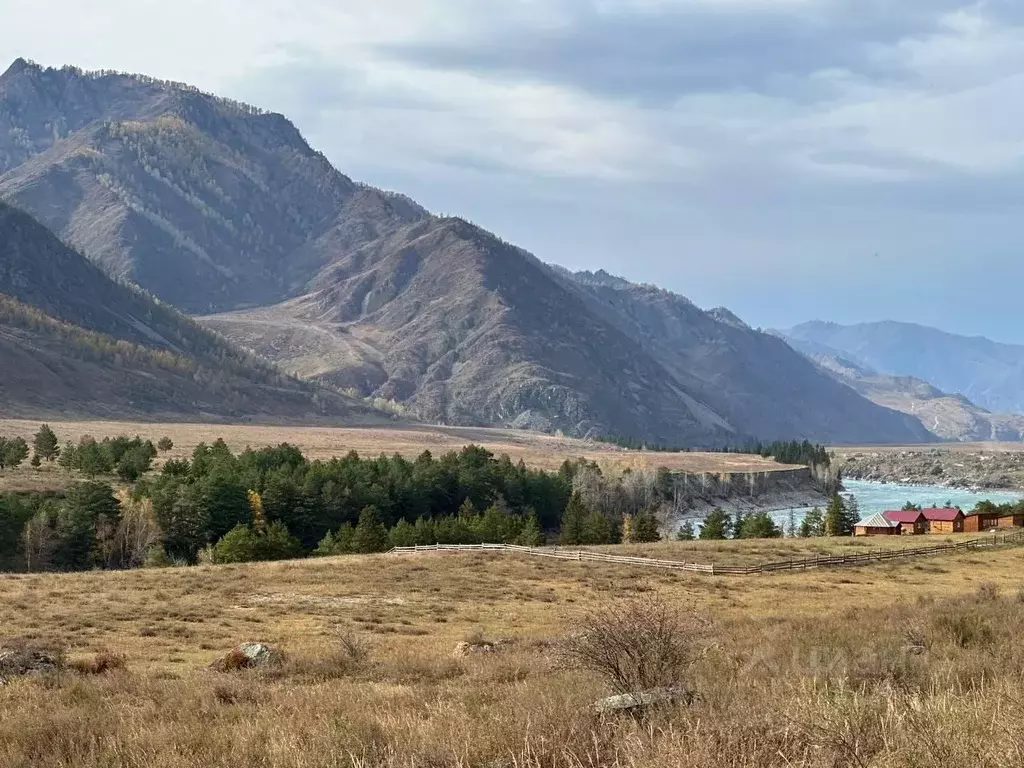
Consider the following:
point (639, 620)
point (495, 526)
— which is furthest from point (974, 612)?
point (495, 526)

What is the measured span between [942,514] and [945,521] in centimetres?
126

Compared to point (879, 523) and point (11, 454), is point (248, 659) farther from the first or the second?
point (11, 454)

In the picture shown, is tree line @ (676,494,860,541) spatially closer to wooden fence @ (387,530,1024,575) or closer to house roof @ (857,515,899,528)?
house roof @ (857,515,899,528)

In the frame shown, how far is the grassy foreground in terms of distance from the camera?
757 cm

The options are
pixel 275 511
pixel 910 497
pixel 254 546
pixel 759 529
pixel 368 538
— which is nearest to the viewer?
pixel 254 546

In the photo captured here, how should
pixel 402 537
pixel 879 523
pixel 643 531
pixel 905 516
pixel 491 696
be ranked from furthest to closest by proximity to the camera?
pixel 905 516, pixel 879 523, pixel 643 531, pixel 402 537, pixel 491 696

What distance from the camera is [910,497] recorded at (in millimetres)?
161500

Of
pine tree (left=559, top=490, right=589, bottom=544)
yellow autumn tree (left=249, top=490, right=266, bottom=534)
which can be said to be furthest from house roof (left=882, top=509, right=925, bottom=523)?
yellow autumn tree (left=249, top=490, right=266, bottom=534)

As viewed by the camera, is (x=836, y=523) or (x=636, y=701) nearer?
(x=636, y=701)

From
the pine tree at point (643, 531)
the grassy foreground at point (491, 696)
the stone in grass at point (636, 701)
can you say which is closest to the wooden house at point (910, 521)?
the pine tree at point (643, 531)

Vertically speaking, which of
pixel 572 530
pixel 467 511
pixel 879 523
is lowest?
pixel 572 530

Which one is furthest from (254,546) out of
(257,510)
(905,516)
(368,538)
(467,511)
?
(905,516)

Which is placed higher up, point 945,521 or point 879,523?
point 945,521

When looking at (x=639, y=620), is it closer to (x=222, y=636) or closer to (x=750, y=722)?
(x=750, y=722)
